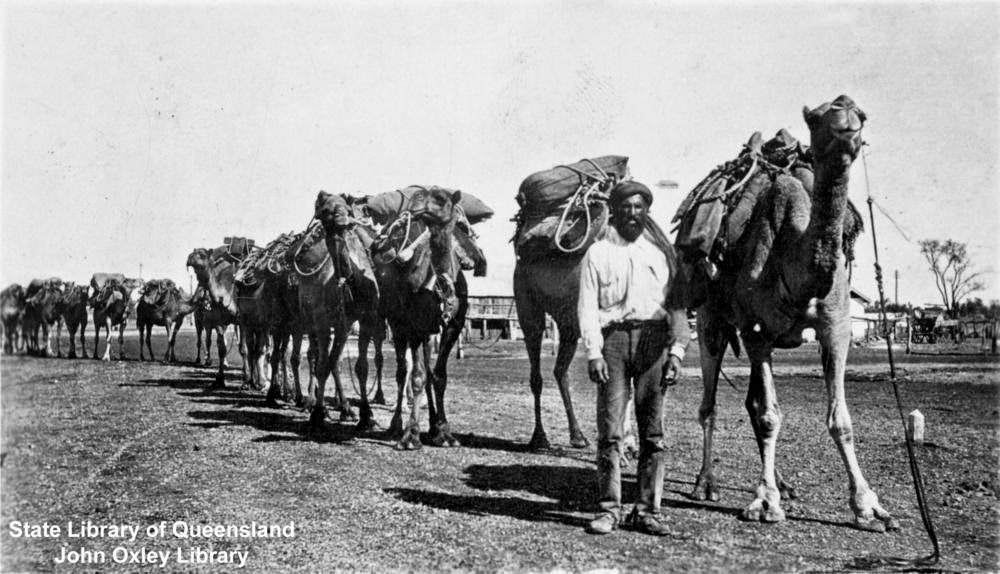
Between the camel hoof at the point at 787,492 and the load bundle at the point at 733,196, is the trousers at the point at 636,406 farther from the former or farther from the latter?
the camel hoof at the point at 787,492

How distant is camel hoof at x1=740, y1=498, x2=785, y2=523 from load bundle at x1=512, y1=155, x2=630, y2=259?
11.3ft

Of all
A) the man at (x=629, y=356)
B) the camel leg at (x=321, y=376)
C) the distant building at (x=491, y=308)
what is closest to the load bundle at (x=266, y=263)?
the camel leg at (x=321, y=376)

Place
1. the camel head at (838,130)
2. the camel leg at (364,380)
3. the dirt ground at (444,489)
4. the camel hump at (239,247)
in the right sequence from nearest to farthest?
the dirt ground at (444,489) → the camel head at (838,130) → the camel leg at (364,380) → the camel hump at (239,247)

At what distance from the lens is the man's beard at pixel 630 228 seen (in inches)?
231

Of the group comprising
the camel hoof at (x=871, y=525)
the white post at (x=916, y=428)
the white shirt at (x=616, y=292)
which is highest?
the white shirt at (x=616, y=292)

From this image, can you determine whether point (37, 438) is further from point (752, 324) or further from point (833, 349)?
point (833, 349)

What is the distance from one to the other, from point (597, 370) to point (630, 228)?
46.9 inches

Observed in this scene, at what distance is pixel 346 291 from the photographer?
1038cm

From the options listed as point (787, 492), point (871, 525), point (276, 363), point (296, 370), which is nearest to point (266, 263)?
point (276, 363)

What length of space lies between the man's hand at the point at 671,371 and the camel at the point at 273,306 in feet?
30.0

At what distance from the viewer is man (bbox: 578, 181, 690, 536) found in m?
5.69

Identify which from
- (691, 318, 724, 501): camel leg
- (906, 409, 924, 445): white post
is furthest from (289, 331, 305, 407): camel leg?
(906, 409, 924, 445): white post

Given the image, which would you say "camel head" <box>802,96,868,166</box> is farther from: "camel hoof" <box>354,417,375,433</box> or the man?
"camel hoof" <box>354,417,375,433</box>

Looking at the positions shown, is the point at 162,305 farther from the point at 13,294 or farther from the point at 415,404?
the point at 415,404
